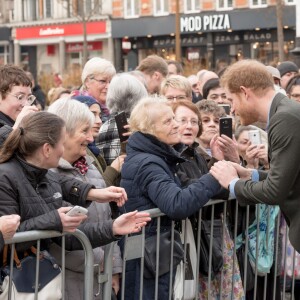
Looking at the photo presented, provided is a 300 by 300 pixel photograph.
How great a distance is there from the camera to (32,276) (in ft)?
13.0

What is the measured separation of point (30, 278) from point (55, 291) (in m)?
0.18

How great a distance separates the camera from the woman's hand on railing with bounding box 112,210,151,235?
14.1 feet

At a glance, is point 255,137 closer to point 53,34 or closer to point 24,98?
point 24,98

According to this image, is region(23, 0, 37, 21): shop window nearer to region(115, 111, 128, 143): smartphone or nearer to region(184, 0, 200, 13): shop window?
region(184, 0, 200, 13): shop window

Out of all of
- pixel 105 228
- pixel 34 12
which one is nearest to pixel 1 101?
pixel 105 228

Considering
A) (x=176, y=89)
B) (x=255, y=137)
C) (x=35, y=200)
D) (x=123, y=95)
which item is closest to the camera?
(x=35, y=200)

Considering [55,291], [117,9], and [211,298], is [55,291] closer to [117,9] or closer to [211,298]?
[211,298]

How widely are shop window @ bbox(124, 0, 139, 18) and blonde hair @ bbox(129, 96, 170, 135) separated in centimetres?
3825

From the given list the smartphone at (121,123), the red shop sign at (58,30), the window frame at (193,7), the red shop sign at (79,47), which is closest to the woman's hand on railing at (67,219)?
the smartphone at (121,123)

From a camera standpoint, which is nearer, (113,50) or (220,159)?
(220,159)

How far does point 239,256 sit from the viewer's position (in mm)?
5543

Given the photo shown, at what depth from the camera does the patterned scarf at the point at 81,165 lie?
4821 millimetres

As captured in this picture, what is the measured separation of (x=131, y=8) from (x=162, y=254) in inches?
1550

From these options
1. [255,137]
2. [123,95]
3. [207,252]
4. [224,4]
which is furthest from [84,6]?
[207,252]
